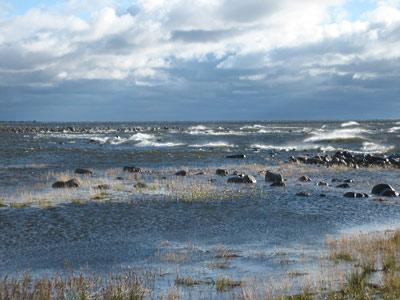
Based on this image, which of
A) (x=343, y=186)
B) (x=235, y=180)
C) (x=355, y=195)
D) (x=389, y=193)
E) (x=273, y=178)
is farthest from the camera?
(x=273, y=178)

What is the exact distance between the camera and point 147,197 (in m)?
32.9

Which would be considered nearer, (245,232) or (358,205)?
(245,232)

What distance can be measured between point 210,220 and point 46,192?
1296cm

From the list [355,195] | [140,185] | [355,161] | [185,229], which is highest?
[355,161]

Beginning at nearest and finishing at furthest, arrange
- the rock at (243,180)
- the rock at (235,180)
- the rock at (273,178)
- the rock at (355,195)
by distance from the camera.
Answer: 1. the rock at (355,195)
2. the rock at (243,180)
3. the rock at (235,180)
4. the rock at (273,178)

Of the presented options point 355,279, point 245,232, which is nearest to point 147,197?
point 245,232

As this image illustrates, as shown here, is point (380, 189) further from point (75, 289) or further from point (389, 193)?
point (75, 289)

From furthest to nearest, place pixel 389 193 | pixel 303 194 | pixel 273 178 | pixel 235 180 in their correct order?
1. pixel 273 178
2. pixel 235 180
3. pixel 303 194
4. pixel 389 193

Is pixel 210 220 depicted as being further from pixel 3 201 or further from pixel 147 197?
pixel 3 201

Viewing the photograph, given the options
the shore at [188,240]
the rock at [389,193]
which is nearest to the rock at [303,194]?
the shore at [188,240]

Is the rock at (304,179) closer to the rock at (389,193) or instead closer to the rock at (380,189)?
the rock at (380,189)

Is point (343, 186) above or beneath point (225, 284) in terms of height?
above

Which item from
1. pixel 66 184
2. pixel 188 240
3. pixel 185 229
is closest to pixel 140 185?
pixel 66 184

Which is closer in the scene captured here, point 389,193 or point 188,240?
point 188,240
